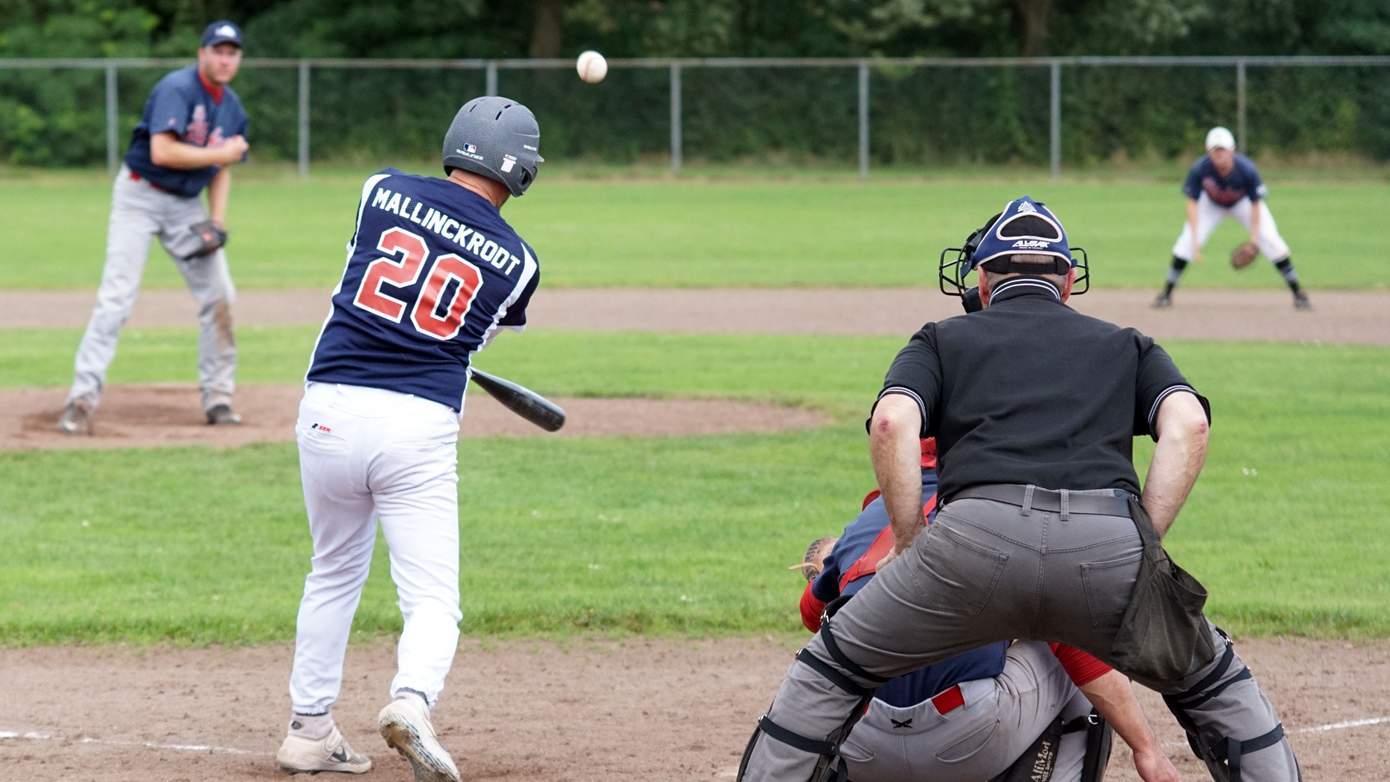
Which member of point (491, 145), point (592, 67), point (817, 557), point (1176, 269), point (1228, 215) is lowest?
point (817, 557)

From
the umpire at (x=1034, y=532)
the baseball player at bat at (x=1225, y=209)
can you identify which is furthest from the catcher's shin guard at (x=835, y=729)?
the baseball player at bat at (x=1225, y=209)

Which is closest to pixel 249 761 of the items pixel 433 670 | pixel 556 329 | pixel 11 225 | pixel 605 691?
pixel 433 670

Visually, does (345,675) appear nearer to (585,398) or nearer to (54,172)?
(585,398)

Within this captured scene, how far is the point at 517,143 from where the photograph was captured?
17.1 ft

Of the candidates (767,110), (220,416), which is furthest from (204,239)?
(767,110)

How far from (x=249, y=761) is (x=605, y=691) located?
142 centimetres

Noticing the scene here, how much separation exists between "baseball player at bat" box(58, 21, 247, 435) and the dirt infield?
14.5 ft

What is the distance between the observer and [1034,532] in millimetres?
4016

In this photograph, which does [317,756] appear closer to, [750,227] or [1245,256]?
[1245,256]

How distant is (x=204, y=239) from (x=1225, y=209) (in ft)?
41.0

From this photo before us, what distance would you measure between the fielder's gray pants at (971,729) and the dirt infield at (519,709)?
1035mm

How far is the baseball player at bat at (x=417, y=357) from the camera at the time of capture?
5.03 meters

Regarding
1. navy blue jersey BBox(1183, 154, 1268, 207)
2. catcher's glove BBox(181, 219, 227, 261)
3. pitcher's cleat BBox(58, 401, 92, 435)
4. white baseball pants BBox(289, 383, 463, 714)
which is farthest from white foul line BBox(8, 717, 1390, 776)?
navy blue jersey BBox(1183, 154, 1268, 207)

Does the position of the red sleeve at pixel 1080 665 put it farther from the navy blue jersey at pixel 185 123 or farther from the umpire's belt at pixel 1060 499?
the navy blue jersey at pixel 185 123
